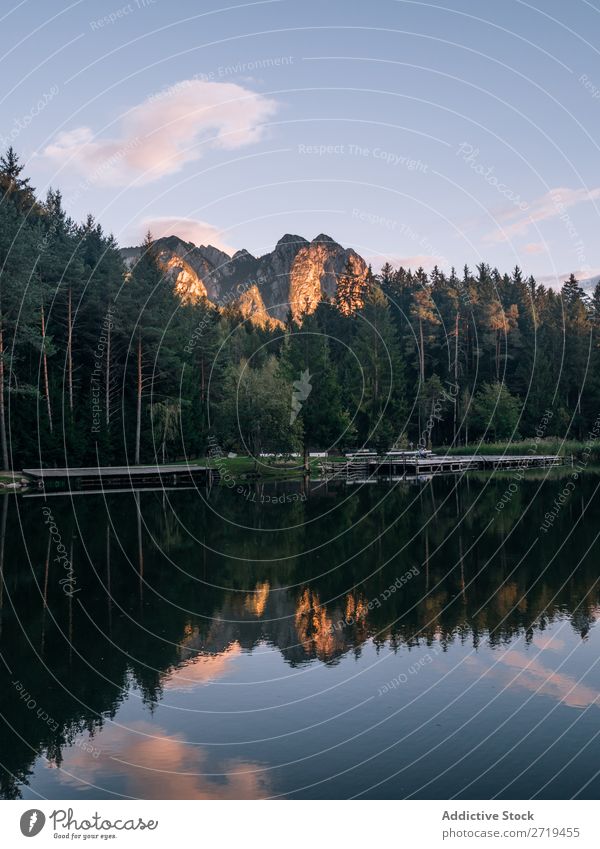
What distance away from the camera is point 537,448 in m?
108

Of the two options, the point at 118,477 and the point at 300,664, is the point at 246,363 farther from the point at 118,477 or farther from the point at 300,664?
the point at 300,664

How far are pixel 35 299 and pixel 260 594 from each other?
45890 millimetres

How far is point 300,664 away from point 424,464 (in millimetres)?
71923

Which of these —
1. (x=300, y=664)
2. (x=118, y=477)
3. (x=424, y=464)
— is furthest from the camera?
(x=424, y=464)

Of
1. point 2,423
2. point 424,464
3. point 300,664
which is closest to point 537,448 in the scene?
point 424,464

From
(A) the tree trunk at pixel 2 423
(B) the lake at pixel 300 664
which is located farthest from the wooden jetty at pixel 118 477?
(B) the lake at pixel 300 664

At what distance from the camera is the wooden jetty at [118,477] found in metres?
69.1

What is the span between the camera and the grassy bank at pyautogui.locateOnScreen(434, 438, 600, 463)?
10780cm

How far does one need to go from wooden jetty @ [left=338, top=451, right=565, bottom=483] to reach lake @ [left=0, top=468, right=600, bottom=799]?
47.1 m

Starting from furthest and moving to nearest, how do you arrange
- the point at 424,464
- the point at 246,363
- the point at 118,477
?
the point at 246,363 < the point at 424,464 < the point at 118,477

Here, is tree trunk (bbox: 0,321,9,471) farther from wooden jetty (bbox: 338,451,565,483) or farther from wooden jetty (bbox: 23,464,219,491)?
wooden jetty (bbox: 338,451,565,483)

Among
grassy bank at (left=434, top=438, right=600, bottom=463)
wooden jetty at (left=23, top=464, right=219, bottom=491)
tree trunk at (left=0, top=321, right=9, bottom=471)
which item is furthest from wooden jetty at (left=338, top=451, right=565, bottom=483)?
tree trunk at (left=0, top=321, right=9, bottom=471)

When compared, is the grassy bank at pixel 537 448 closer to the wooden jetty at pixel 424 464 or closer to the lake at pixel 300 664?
the wooden jetty at pixel 424 464
